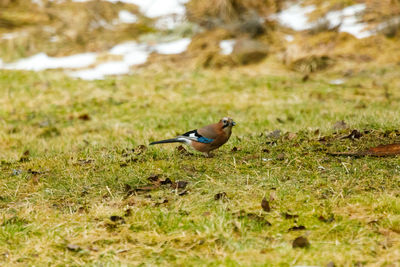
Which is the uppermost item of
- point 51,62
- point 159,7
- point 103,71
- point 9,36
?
point 9,36

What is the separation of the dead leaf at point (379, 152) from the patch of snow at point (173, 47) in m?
11.5

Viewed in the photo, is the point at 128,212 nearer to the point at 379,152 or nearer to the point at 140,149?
the point at 140,149

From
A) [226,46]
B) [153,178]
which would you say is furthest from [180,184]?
[226,46]

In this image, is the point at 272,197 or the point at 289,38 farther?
the point at 289,38

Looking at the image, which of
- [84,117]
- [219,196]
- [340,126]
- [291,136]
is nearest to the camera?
[219,196]

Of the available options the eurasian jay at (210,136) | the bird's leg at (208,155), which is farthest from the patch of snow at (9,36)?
the eurasian jay at (210,136)

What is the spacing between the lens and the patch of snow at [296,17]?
17.3 meters

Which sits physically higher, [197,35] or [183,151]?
[183,151]

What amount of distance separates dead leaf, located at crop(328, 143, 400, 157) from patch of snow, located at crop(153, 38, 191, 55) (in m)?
11.5

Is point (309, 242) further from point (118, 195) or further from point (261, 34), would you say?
point (261, 34)

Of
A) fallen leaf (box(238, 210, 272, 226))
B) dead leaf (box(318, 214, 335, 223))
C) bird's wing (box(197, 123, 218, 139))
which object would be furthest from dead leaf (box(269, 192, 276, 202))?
bird's wing (box(197, 123, 218, 139))

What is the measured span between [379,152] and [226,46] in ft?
35.7

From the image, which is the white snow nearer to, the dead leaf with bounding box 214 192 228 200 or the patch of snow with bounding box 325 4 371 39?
the patch of snow with bounding box 325 4 371 39

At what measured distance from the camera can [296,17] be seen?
1822 centimetres
